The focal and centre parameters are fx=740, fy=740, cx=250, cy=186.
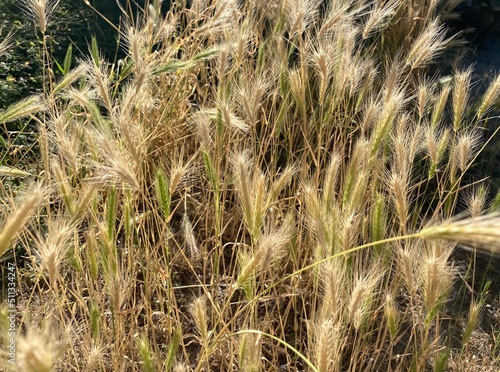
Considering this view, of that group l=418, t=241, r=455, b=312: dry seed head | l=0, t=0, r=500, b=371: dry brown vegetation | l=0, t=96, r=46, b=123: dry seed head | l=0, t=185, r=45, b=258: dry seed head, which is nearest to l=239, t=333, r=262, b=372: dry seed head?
l=0, t=0, r=500, b=371: dry brown vegetation

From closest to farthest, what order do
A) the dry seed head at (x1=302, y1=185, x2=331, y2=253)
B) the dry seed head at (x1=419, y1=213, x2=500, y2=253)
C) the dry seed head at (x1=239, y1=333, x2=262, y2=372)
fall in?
the dry seed head at (x1=419, y1=213, x2=500, y2=253) < the dry seed head at (x1=239, y1=333, x2=262, y2=372) < the dry seed head at (x1=302, y1=185, x2=331, y2=253)

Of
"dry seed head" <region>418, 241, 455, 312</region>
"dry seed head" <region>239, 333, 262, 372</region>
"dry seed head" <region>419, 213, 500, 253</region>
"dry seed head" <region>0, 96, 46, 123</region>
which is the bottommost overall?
"dry seed head" <region>239, 333, 262, 372</region>

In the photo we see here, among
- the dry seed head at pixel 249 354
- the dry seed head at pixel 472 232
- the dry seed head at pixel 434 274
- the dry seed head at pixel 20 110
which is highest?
the dry seed head at pixel 472 232

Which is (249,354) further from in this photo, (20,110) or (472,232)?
(20,110)

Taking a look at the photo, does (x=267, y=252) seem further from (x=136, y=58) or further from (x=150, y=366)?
(x=136, y=58)

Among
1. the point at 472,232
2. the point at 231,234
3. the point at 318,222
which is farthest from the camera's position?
the point at 231,234

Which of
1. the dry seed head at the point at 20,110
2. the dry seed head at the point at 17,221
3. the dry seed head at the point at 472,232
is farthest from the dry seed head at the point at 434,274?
the dry seed head at the point at 20,110

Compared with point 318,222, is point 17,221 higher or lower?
higher

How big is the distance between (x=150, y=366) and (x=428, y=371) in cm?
101

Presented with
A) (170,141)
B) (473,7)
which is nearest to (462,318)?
(170,141)

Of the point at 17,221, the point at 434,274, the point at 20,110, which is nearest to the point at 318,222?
the point at 434,274

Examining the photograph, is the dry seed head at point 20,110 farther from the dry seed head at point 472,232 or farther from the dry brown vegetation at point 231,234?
the dry seed head at point 472,232

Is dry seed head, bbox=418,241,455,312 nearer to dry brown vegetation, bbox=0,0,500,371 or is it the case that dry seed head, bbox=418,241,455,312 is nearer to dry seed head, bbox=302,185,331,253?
dry brown vegetation, bbox=0,0,500,371

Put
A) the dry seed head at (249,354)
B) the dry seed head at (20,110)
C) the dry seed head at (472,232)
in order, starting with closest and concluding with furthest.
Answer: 1. the dry seed head at (472,232)
2. the dry seed head at (249,354)
3. the dry seed head at (20,110)
